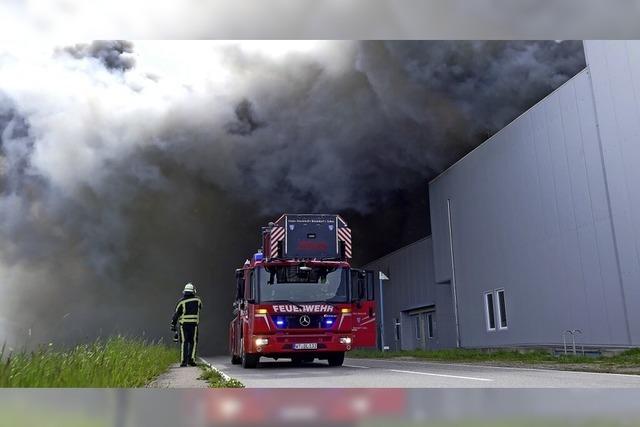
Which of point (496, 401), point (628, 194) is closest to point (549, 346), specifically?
point (628, 194)

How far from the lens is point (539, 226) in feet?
48.5

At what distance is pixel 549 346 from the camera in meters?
14.5

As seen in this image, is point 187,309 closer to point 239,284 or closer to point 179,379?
point 179,379

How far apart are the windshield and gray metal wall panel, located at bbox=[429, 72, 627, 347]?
222 cm

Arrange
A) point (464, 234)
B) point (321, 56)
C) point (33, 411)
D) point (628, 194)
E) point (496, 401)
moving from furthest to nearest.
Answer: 1. point (464, 234)
2. point (628, 194)
3. point (321, 56)
4. point (496, 401)
5. point (33, 411)

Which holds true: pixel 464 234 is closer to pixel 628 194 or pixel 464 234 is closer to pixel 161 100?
pixel 628 194

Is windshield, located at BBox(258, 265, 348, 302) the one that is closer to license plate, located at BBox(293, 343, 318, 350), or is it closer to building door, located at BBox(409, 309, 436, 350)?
license plate, located at BBox(293, 343, 318, 350)

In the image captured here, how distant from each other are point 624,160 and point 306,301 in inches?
245

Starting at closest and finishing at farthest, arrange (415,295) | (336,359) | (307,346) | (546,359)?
(307,346) < (336,359) < (546,359) < (415,295)

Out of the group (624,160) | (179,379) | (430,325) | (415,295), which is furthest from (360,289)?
(430,325)

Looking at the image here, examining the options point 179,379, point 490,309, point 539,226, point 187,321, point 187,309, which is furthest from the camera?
point 490,309

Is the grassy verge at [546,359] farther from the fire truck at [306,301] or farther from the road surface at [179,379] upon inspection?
the road surface at [179,379]

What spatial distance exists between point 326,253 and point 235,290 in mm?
1540

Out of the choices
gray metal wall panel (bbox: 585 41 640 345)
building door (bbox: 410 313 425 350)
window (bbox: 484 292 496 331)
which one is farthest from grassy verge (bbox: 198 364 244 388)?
building door (bbox: 410 313 425 350)
